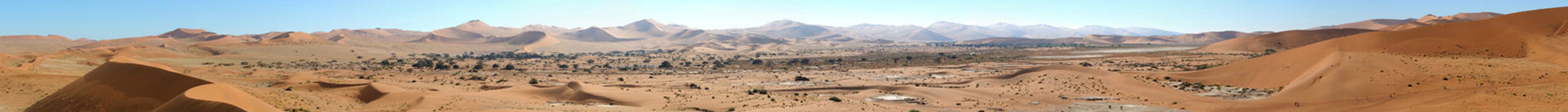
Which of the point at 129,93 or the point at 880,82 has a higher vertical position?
the point at 129,93

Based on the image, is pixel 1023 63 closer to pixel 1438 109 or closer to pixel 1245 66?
pixel 1245 66

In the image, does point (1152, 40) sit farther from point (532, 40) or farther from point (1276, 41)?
point (532, 40)

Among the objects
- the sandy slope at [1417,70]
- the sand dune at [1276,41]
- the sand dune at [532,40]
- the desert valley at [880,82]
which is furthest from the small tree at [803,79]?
the sand dune at [532,40]

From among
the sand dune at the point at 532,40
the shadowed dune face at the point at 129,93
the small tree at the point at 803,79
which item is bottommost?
the small tree at the point at 803,79

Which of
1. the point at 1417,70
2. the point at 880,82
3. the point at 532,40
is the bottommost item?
the point at 880,82

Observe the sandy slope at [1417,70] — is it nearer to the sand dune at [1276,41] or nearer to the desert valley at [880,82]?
the desert valley at [880,82]

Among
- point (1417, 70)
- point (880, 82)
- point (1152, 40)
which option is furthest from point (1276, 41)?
point (1152, 40)

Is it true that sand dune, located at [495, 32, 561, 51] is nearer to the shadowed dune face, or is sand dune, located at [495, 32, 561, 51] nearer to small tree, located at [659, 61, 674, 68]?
small tree, located at [659, 61, 674, 68]

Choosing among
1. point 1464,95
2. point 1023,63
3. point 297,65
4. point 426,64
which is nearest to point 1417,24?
point 1023,63
